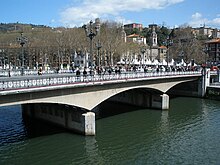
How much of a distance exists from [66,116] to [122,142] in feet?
19.1

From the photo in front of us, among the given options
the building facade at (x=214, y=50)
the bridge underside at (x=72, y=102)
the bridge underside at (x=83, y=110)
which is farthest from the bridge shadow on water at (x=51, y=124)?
the building facade at (x=214, y=50)

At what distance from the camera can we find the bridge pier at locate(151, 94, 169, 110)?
33.8m

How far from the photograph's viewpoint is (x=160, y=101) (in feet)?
112

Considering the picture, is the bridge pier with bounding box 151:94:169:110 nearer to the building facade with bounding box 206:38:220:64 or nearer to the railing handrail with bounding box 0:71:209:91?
the railing handrail with bounding box 0:71:209:91

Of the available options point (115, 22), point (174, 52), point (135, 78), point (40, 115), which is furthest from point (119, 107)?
point (174, 52)

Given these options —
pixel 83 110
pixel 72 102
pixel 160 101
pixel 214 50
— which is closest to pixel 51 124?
pixel 83 110

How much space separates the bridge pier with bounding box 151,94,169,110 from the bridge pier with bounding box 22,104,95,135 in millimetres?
14098

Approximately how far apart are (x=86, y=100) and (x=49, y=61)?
212 ft

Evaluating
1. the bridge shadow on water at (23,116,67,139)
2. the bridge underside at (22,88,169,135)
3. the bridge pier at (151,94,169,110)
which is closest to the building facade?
the bridge underside at (22,88,169,135)

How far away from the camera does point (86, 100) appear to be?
22.7m

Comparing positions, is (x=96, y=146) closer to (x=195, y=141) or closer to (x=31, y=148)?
(x=31, y=148)

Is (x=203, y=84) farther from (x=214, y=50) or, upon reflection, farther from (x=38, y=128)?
(x=214, y=50)

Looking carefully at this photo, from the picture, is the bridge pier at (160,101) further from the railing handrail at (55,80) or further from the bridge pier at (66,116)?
the bridge pier at (66,116)

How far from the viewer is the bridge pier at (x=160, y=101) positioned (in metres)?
33.8
